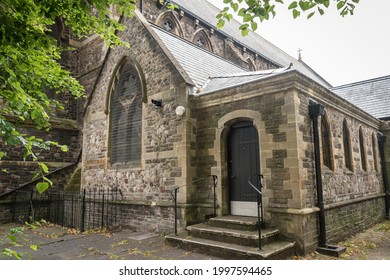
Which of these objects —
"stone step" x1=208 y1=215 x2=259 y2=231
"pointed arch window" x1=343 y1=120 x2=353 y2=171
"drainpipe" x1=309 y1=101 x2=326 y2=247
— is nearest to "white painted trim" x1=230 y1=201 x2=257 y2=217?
"stone step" x1=208 y1=215 x2=259 y2=231

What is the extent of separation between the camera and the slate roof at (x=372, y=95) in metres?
14.8

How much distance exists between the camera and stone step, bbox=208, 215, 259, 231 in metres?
6.71

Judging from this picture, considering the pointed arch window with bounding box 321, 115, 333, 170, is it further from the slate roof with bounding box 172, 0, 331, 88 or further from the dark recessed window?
the slate roof with bounding box 172, 0, 331, 88

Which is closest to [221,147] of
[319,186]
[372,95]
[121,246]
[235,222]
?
[235,222]

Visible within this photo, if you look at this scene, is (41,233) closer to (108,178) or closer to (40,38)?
(108,178)

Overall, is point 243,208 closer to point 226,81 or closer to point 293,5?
point 226,81

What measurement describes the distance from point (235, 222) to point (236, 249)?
1.09 meters

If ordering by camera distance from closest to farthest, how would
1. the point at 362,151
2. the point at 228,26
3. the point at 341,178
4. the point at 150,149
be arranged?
the point at 341,178, the point at 150,149, the point at 362,151, the point at 228,26

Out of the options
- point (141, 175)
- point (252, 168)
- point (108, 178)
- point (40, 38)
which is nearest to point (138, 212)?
point (141, 175)

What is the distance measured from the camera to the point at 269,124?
7234 mm

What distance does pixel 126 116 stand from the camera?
10.9 m

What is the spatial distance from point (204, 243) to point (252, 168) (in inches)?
96.0

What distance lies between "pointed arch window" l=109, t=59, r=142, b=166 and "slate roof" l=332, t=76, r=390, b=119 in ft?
38.7

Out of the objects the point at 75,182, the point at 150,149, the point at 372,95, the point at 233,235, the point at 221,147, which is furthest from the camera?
the point at 372,95
